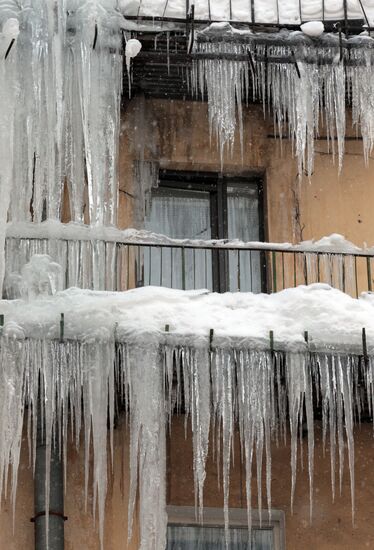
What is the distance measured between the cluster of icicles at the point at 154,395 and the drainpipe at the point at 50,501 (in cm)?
18

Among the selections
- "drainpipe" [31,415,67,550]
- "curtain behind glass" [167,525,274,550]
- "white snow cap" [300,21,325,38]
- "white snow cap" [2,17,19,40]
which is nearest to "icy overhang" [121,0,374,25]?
"white snow cap" [300,21,325,38]

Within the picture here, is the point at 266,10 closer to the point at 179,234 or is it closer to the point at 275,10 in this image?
the point at 275,10

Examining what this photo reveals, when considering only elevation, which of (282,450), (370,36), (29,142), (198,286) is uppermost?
(370,36)

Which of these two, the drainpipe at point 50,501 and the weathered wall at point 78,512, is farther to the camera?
the weathered wall at point 78,512

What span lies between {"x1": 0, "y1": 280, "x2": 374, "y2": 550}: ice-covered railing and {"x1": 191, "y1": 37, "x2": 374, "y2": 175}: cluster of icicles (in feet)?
7.16

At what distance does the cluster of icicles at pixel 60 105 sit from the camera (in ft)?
50.0

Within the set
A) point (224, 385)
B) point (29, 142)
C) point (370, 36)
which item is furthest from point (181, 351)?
point (370, 36)

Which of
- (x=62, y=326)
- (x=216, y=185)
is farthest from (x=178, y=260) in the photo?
(x=62, y=326)

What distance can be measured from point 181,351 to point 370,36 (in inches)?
143

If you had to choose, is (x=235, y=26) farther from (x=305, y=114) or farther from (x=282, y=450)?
(x=282, y=450)

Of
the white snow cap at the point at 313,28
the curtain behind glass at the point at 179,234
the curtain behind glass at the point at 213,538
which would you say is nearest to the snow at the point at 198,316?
the curtain behind glass at the point at 179,234

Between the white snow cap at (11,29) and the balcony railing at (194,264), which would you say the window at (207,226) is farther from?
the white snow cap at (11,29)

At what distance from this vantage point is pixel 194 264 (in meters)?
15.9

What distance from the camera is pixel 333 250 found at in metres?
15.4
